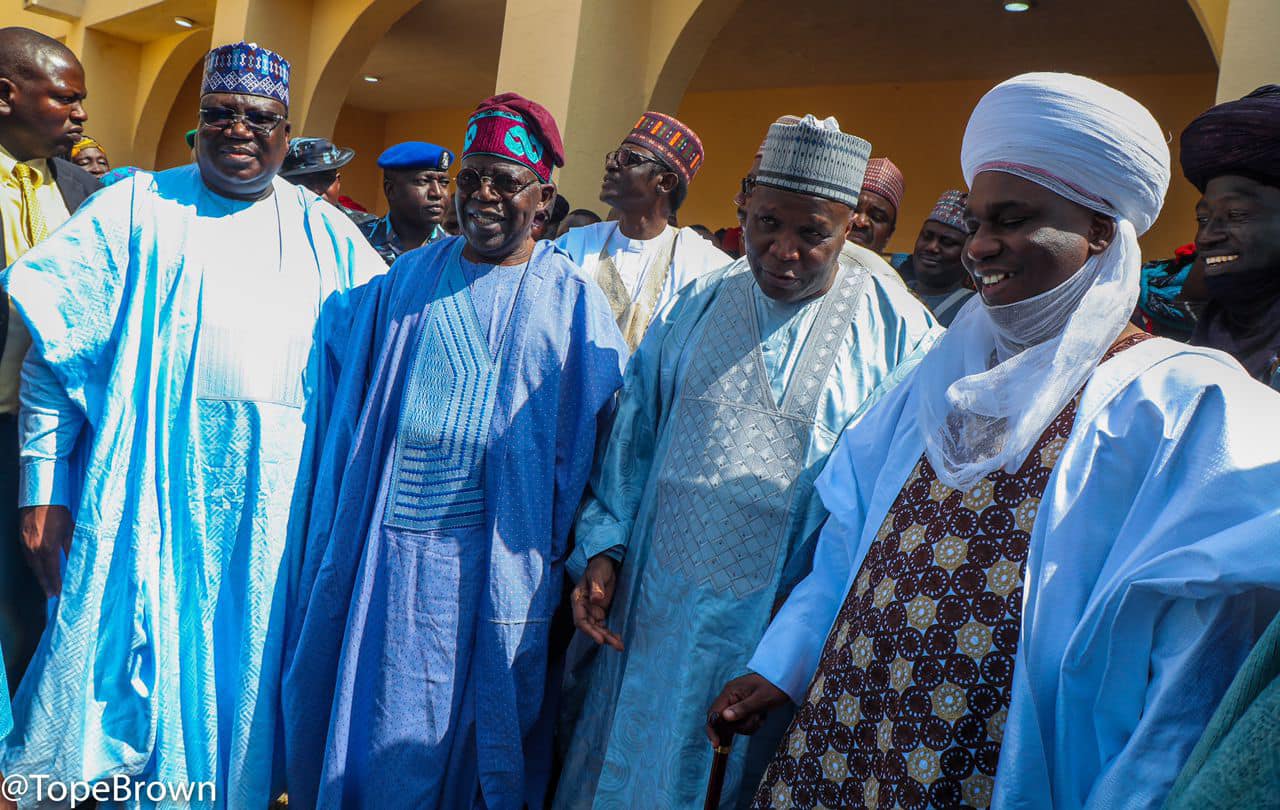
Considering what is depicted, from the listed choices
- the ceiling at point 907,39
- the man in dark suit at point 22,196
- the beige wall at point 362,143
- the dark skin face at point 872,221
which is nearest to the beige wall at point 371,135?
the beige wall at point 362,143

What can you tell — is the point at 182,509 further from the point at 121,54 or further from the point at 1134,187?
the point at 121,54

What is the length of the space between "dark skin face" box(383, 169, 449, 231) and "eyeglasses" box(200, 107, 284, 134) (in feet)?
8.21

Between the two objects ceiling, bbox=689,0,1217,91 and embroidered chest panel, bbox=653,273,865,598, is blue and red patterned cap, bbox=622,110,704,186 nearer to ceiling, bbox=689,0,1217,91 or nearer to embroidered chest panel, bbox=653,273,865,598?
embroidered chest panel, bbox=653,273,865,598

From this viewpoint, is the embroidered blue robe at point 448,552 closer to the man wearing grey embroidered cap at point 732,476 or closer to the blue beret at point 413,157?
the man wearing grey embroidered cap at point 732,476

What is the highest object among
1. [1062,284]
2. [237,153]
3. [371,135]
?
[371,135]

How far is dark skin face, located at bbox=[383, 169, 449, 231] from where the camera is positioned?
6.06 metres

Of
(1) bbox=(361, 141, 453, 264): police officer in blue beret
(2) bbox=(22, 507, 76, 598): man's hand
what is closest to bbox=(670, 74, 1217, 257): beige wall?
(1) bbox=(361, 141, 453, 264): police officer in blue beret

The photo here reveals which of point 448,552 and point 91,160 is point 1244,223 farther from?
point 91,160

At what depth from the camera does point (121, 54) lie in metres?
14.1

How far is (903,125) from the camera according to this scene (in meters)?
11.3

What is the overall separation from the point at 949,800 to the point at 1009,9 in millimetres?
8148

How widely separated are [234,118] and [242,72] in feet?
0.51

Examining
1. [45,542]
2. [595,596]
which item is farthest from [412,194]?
[595,596]

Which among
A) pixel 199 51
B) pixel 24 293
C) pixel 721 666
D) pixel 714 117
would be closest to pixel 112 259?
pixel 24 293
